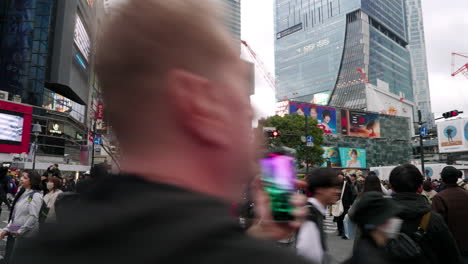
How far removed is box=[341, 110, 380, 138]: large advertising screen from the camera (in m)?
64.2

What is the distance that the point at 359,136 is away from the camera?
65.4m

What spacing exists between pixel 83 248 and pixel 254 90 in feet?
1.89

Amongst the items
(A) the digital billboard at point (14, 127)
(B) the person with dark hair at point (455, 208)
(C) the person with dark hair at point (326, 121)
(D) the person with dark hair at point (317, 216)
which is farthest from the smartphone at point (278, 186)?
(C) the person with dark hair at point (326, 121)

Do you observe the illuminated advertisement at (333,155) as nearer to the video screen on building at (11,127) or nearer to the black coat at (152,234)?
the video screen on building at (11,127)

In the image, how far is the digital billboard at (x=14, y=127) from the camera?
3001cm

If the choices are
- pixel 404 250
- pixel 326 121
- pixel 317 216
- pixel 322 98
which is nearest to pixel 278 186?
pixel 404 250

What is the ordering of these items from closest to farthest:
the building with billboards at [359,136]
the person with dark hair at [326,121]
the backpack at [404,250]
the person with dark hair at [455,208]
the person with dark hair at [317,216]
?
1. the backpack at [404,250]
2. the person with dark hair at [317,216]
3. the person with dark hair at [455,208]
4. the building with billboards at [359,136]
5. the person with dark hair at [326,121]

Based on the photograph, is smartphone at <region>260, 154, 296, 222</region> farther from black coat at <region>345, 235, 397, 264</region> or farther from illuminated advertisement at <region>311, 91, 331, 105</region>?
illuminated advertisement at <region>311, 91, 331, 105</region>

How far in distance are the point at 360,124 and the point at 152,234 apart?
70582 mm

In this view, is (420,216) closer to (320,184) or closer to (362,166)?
(320,184)

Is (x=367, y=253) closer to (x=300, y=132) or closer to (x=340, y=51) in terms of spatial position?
(x=300, y=132)

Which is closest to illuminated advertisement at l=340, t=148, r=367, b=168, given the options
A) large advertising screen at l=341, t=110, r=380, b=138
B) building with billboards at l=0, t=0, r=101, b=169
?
large advertising screen at l=341, t=110, r=380, b=138

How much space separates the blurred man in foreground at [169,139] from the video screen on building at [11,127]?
3599 cm

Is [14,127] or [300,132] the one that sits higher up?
[300,132]
